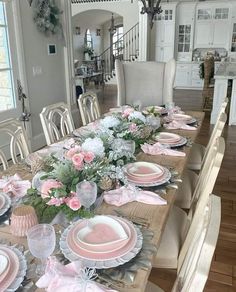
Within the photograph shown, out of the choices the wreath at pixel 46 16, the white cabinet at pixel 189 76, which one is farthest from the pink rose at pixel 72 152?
the white cabinet at pixel 189 76

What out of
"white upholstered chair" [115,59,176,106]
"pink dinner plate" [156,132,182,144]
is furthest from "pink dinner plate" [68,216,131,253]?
"white upholstered chair" [115,59,176,106]

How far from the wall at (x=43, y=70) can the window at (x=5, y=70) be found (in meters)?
0.30

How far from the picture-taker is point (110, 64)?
39.5 ft

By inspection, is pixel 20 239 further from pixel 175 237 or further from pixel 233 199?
pixel 233 199

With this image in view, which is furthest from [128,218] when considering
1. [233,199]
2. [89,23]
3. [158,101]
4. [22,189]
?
[89,23]

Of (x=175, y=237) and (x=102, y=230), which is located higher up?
(x=102, y=230)

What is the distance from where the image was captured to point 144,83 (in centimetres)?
402

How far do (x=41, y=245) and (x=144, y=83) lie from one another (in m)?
3.40

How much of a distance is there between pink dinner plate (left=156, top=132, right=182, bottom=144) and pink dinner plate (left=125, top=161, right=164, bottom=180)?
42cm

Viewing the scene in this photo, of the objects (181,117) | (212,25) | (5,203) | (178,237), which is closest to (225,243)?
(178,237)

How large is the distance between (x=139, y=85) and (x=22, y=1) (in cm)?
185

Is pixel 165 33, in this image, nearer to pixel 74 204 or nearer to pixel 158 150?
pixel 158 150

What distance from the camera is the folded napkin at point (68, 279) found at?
78 cm

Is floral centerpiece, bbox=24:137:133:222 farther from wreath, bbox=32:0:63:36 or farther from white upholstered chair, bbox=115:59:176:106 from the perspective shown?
wreath, bbox=32:0:63:36
